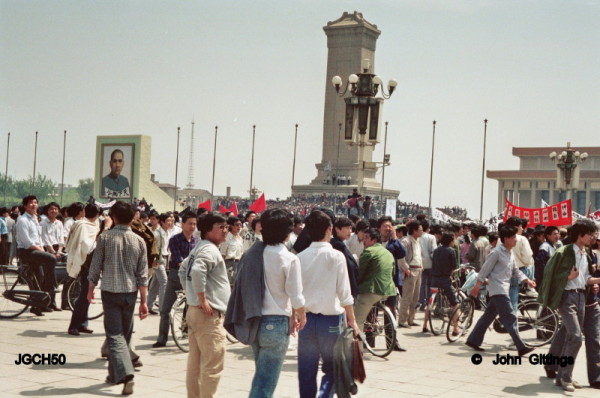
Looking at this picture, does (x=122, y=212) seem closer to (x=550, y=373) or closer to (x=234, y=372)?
(x=234, y=372)

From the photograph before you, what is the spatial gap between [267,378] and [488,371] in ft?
15.2

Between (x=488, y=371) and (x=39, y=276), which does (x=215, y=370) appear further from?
(x=39, y=276)

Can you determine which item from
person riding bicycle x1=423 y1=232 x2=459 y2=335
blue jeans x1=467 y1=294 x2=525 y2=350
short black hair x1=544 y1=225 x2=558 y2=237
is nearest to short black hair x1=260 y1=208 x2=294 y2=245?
blue jeans x1=467 y1=294 x2=525 y2=350

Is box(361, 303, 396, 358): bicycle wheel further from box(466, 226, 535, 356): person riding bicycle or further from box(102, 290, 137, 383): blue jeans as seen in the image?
box(102, 290, 137, 383): blue jeans

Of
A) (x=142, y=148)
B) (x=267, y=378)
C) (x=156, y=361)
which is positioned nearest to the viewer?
(x=267, y=378)

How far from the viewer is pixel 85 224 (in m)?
12.1

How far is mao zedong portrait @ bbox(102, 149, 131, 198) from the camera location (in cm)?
4956

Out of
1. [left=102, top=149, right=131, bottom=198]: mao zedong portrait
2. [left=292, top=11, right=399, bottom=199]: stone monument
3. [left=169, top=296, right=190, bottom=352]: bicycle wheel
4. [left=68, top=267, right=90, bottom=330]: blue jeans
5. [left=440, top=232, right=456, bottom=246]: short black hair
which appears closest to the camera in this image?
[left=169, top=296, right=190, bottom=352]: bicycle wheel

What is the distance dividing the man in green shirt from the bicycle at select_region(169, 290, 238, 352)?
216 cm

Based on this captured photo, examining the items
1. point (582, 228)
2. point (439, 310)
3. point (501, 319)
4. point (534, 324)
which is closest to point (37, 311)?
point (439, 310)

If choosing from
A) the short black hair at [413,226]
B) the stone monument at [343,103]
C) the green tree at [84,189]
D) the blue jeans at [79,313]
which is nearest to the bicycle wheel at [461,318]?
the short black hair at [413,226]

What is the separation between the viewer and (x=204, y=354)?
277 inches

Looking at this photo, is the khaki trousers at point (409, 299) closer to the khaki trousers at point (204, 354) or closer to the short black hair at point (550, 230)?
the short black hair at point (550, 230)

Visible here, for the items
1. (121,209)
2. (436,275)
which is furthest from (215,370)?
(436,275)
